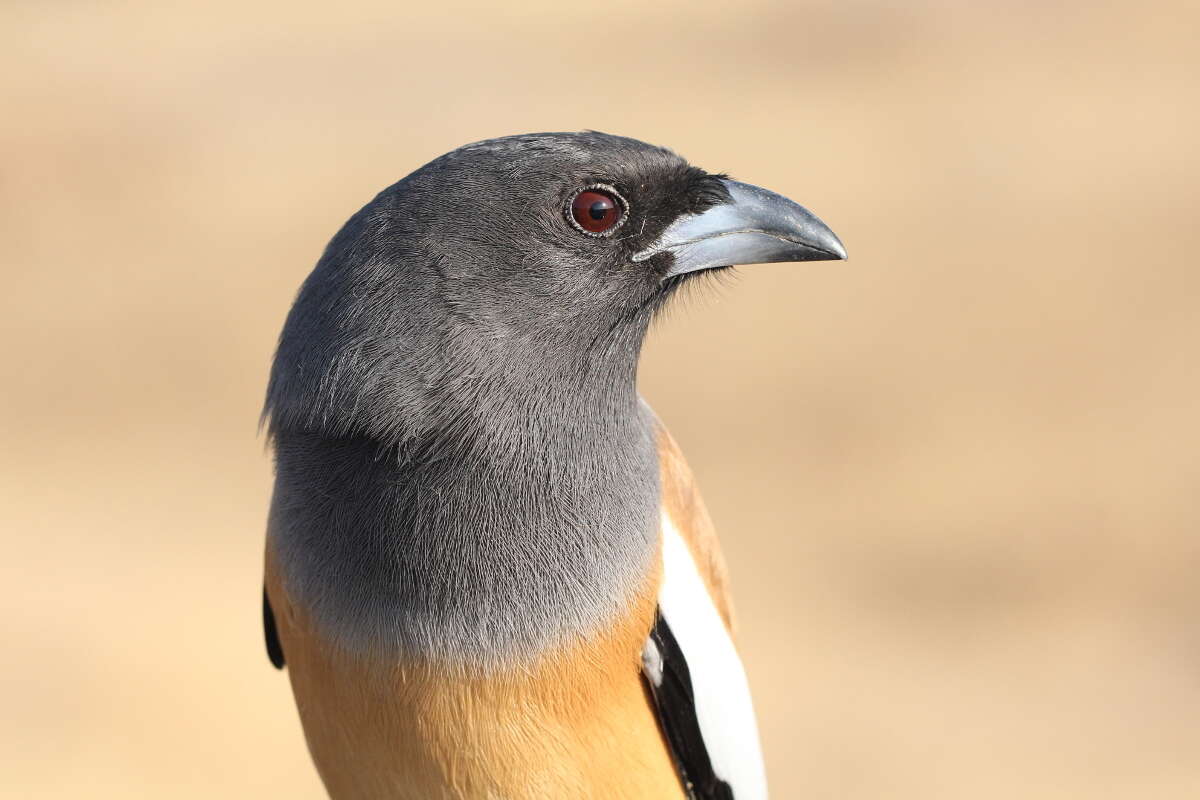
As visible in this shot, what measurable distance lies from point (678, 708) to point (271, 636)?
186 centimetres

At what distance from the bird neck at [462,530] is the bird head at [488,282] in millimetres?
80

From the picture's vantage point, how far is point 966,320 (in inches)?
757

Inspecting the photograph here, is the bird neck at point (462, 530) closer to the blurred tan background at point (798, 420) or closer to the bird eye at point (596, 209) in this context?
the bird eye at point (596, 209)

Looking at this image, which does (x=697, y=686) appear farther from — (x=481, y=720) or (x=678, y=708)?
(x=481, y=720)

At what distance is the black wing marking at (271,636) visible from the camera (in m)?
5.94

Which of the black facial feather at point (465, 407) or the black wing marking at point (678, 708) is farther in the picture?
the black wing marking at point (678, 708)

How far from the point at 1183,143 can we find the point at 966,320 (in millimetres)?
6238

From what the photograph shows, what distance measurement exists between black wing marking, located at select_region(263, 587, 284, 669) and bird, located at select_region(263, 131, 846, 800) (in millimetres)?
693

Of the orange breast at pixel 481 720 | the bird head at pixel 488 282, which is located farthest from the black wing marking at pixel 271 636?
the bird head at pixel 488 282

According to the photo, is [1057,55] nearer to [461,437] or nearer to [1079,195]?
[1079,195]

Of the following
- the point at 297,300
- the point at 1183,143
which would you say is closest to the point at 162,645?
the point at 297,300

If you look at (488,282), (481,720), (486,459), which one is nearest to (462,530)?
(486,459)

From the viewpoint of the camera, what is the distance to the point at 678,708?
220 inches

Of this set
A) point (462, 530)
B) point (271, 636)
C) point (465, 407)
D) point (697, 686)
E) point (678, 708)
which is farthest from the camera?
point (271, 636)
